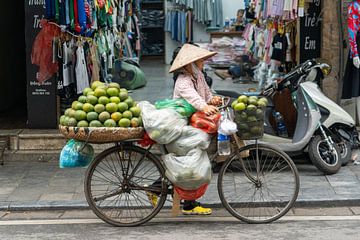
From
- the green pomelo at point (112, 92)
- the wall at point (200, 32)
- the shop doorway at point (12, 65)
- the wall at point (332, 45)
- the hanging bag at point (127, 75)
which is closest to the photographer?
the green pomelo at point (112, 92)

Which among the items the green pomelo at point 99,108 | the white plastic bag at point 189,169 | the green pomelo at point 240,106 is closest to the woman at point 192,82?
the green pomelo at point 240,106

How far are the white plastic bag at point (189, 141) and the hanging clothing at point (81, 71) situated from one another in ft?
12.0

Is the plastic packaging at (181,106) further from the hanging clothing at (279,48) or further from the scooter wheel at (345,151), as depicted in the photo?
the hanging clothing at (279,48)

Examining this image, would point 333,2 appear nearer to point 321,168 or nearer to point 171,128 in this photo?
point 321,168

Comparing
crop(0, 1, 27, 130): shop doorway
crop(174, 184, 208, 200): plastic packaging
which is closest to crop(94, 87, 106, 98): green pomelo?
crop(174, 184, 208, 200): plastic packaging

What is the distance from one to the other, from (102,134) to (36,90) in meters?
3.73

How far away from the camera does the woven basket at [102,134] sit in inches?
251

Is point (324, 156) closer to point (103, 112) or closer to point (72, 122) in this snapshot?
point (103, 112)

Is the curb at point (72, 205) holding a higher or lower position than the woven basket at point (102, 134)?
lower

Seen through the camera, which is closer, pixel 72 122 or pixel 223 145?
pixel 72 122

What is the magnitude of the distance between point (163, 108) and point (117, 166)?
2.46 ft

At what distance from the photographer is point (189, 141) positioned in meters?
6.46

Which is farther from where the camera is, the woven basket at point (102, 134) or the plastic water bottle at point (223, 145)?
the plastic water bottle at point (223, 145)

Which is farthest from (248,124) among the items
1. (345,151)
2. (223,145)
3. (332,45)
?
(332,45)
